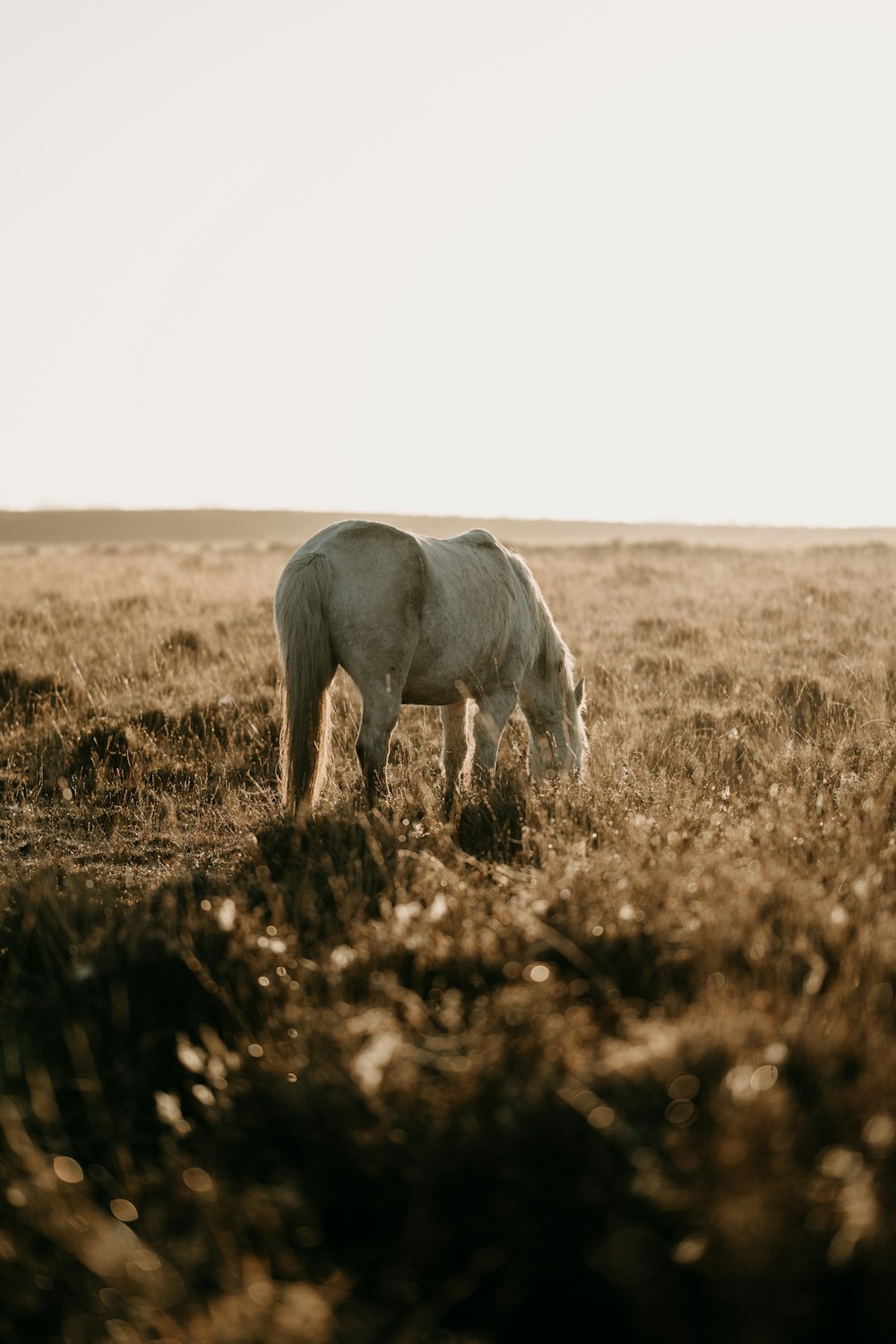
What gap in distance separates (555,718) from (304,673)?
2.15 m

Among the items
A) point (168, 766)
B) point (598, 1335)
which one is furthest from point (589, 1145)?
point (168, 766)

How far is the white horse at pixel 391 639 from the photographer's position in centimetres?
518

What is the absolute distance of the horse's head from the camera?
21.0 ft

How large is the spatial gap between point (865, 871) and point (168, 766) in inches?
186

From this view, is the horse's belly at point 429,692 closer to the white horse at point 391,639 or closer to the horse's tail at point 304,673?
the white horse at point 391,639

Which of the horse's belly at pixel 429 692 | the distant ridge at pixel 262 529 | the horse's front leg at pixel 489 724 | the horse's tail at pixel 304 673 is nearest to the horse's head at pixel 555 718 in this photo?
the horse's front leg at pixel 489 724

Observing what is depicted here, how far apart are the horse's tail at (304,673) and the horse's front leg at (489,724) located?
1081mm

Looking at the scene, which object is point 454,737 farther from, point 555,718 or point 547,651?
point 547,651

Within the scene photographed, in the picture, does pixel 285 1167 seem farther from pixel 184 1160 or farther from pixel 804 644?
pixel 804 644

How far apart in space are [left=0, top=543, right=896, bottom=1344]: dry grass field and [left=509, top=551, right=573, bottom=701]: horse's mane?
59.6 inches

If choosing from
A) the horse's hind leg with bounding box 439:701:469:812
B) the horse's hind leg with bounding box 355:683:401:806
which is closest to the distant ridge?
the horse's hind leg with bounding box 439:701:469:812

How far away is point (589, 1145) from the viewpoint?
188 centimetres

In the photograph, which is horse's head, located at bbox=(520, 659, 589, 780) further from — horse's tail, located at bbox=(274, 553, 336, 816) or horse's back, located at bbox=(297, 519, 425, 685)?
horse's tail, located at bbox=(274, 553, 336, 816)

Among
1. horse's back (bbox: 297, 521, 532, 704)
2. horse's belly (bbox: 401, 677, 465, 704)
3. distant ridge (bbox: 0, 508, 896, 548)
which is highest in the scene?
distant ridge (bbox: 0, 508, 896, 548)
